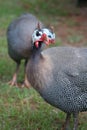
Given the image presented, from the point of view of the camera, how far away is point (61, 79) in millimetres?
4090

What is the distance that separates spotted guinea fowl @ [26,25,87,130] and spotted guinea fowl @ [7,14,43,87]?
55.5 inches

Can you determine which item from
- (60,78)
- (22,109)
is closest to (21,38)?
(22,109)

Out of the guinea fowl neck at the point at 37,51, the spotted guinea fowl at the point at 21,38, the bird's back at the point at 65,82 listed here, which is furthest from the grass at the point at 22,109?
the guinea fowl neck at the point at 37,51

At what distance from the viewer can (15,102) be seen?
17.3 feet

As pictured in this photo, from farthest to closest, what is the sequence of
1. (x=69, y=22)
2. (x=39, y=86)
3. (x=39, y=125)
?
(x=69, y=22)
(x=39, y=125)
(x=39, y=86)

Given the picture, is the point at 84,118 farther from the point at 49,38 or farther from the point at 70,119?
the point at 49,38

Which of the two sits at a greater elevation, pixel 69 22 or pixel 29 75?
pixel 29 75

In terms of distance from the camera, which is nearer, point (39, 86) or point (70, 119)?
point (39, 86)

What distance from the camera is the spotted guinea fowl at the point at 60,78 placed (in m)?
4.09

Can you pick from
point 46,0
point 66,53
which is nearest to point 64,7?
point 46,0

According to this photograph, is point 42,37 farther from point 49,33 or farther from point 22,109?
point 22,109

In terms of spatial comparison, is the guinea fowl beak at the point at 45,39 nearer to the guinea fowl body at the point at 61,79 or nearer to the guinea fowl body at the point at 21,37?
the guinea fowl body at the point at 61,79

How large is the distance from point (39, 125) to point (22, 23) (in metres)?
1.71

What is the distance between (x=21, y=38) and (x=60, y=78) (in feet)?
5.49
